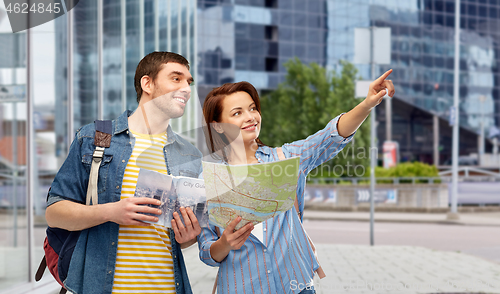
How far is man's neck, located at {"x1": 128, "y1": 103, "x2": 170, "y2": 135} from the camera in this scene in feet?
6.06

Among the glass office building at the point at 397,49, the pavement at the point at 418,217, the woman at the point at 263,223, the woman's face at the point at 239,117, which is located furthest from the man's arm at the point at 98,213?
the glass office building at the point at 397,49

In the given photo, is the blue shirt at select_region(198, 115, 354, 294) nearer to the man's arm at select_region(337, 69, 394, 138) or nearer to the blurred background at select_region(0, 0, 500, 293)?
the man's arm at select_region(337, 69, 394, 138)

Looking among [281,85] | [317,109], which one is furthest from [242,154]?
[281,85]

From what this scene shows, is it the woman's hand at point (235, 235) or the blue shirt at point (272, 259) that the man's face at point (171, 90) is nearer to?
the blue shirt at point (272, 259)

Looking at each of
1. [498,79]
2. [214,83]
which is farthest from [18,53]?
[498,79]

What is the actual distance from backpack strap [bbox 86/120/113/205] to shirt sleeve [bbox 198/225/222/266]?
1.40 feet

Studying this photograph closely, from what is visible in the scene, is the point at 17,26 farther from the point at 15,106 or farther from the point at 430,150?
the point at 430,150

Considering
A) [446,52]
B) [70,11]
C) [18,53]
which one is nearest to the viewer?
[18,53]

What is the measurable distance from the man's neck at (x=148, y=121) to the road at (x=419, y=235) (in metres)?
8.44

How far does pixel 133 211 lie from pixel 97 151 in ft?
1.08

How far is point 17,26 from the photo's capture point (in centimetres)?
393

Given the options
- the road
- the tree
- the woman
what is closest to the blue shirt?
the woman

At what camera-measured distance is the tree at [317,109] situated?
21.9 m

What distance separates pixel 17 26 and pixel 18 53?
0.24 m
